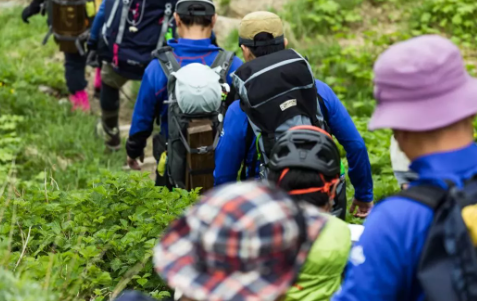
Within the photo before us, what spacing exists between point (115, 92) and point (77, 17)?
1.74 m

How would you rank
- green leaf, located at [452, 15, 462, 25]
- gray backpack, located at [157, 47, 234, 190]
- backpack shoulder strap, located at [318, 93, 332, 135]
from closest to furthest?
backpack shoulder strap, located at [318, 93, 332, 135], gray backpack, located at [157, 47, 234, 190], green leaf, located at [452, 15, 462, 25]

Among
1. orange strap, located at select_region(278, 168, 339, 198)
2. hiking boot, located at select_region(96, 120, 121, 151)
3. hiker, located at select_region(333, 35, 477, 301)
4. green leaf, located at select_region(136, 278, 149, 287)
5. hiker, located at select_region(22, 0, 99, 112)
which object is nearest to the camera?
hiker, located at select_region(333, 35, 477, 301)

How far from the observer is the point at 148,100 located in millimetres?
4551

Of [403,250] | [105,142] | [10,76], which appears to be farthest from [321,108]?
[10,76]

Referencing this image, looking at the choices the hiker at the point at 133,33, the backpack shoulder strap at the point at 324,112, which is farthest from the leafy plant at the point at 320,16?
the backpack shoulder strap at the point at 324,112

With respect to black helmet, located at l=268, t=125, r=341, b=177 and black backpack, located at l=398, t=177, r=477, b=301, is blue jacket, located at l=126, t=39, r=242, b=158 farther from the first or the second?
black backpack, located at l=398, t=177, r=477, b=301

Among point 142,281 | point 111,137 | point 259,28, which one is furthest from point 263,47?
point 111,137

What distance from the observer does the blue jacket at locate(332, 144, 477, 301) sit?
1.75 metres

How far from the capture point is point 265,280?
1.61 meters

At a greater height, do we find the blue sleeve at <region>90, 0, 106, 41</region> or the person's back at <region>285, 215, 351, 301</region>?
the person's back at <region>285, 215, 351, 301</region>

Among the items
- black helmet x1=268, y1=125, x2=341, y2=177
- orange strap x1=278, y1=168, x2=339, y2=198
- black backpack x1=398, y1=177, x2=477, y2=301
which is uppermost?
black backpack x1=398, y1=177, x2=477, y2=301

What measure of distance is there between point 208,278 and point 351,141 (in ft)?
7.42

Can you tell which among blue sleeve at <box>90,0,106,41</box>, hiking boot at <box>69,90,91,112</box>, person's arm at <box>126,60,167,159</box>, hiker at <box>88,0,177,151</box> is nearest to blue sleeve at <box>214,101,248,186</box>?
person's arm at <box>126,60,167,159</box>

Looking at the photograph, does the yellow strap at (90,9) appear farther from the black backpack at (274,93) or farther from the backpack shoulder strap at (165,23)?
the black backpack at (274,93)
